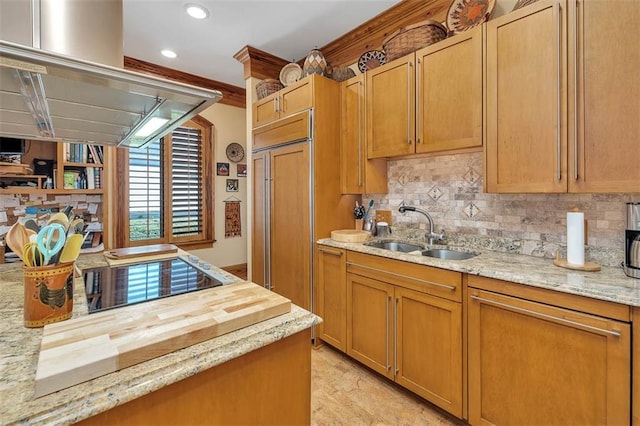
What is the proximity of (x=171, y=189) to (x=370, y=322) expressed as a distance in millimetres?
3102

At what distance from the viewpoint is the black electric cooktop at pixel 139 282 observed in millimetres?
1155

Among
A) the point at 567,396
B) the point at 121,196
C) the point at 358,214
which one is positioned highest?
the point at 121,196

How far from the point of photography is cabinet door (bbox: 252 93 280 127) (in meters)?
2.93

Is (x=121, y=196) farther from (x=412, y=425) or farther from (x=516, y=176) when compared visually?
(x=516, y=176)

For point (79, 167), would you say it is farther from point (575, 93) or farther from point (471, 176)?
point (575, 93)

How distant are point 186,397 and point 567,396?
5.17 feet

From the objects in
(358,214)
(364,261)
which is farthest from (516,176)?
(358,214)

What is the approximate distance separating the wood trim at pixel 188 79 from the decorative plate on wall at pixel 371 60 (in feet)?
5.79

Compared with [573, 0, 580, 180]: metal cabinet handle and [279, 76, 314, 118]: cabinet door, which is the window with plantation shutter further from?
[573, 0, 580, 180]: metal cabinet handle

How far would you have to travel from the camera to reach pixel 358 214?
110 inches

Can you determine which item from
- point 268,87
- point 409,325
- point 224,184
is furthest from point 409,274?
point 224,184

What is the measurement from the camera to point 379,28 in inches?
106

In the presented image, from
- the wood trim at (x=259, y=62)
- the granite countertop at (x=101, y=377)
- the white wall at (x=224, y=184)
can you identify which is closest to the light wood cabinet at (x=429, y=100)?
the wood trim at (x=259, y=62)

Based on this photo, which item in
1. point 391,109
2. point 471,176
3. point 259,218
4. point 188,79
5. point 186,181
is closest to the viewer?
point 471,176
